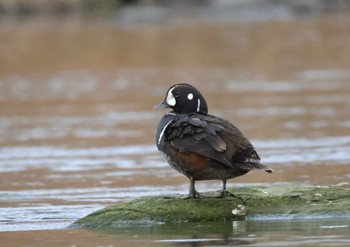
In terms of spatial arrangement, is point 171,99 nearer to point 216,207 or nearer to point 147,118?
point 216,207

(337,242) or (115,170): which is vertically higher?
(115,170)

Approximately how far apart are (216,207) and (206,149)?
634 mm

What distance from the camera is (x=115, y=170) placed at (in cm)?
1497

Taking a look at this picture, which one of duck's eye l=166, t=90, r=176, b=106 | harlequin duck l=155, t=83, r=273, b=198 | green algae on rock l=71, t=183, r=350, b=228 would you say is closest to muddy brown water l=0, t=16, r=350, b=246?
green algae on rock l=71, t=183, r=350, b=228

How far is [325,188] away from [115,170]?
4711mm

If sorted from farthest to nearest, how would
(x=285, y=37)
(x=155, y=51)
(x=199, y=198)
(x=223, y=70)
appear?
(x=285, y=37) < (x=155, y=51) < (x=223, y=70) < (x=199, y=198)

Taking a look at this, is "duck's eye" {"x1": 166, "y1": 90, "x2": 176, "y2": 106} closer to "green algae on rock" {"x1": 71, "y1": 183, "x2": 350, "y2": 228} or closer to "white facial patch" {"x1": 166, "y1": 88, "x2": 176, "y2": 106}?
"white facial patch" {"x1": 166, "y1": 88, "x2": 176, "y2": 106}

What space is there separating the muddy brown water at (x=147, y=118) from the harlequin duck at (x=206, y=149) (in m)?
0.47

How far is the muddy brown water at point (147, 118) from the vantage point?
405 inches

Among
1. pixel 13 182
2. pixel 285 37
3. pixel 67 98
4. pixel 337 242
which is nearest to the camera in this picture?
pixel 337 242

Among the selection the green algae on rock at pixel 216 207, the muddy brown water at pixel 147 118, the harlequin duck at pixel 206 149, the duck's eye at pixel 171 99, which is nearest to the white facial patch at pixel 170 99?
the duck's eye at pixel 171 99

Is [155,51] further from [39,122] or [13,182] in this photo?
[13,182]

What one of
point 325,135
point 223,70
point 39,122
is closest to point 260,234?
point 325,135

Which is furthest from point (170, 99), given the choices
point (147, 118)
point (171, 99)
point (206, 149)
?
point (147, 118)
